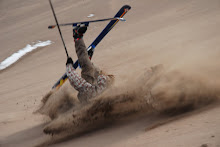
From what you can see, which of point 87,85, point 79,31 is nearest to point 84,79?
point 87,85

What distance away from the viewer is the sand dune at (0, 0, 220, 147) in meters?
4.91

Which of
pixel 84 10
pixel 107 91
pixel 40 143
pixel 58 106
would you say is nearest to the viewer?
pixel 107 91

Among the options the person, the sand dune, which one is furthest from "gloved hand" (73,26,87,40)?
the sand dune

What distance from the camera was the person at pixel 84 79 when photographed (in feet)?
18.6

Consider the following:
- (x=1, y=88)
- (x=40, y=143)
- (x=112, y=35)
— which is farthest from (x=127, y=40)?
(x=40, y=143)

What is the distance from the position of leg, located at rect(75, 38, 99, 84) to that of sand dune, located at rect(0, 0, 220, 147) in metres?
0.48

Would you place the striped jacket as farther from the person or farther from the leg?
the leg

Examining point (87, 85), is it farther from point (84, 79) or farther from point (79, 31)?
point (79, 31)

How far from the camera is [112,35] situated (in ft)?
42.4

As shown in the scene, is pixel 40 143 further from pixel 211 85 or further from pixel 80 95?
pixel 211 85

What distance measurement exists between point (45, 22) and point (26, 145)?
42.4 ft

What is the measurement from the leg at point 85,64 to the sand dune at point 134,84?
0.48 metres

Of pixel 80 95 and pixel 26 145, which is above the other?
pixel 80 95

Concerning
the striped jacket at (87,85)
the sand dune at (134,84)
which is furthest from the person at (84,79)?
the sand dune at (134,84)
